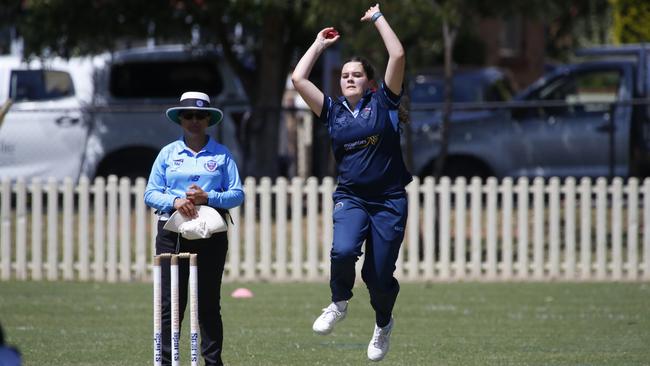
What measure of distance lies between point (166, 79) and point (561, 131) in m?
6.29

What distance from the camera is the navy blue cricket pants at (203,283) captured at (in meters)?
7.57

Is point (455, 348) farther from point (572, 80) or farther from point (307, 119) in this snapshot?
point (572, 80)

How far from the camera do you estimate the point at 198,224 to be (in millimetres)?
7219

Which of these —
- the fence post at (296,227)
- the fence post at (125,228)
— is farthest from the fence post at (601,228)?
the fence post at (125,228)

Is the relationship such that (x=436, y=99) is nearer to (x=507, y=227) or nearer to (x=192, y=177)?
(x=507, y=227)

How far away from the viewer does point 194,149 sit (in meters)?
7.60

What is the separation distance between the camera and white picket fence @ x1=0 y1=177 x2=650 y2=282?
14320mm

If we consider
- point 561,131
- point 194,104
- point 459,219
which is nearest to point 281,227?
point 459,219

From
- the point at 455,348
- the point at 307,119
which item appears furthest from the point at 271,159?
the point at 455,348

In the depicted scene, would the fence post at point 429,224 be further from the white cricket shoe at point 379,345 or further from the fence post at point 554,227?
the white cricket shoe at point 379,345

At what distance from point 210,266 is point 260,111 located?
9.22 m

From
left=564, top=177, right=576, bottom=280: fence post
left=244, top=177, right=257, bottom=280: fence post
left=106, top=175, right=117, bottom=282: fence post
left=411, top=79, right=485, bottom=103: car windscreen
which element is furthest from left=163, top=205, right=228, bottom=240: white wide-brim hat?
left=411, top=79, right=485, bottom=103: car windscreen

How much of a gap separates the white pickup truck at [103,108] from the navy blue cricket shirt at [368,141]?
8.96 meters

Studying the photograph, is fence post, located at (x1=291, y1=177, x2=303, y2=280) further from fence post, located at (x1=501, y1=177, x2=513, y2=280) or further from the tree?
fence post, located at (x1=501, y1=177, x2=513, y2=280)
